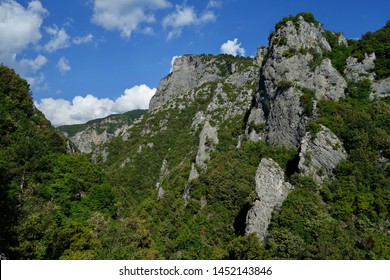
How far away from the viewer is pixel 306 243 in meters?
34.0

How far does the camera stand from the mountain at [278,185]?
33688 mm

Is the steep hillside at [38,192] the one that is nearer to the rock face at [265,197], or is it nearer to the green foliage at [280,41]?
the rock face at [265,197]

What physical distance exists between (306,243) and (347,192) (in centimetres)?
975

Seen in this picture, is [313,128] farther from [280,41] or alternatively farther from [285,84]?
[280,41]

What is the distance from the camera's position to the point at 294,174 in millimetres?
43469

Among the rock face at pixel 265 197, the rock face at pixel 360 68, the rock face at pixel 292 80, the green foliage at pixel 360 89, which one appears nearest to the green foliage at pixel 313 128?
the rock face at pixel 292 80

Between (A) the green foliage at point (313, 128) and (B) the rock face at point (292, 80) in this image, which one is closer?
(A) the green foliage at point (313, 128)

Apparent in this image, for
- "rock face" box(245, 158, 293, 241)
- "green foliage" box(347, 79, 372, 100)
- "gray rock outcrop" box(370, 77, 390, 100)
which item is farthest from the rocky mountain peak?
"rock face" box(245, 158, 293, 241)

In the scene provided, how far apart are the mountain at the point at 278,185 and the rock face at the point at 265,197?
5.1 inches

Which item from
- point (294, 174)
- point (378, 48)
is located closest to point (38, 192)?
point (294, 174)

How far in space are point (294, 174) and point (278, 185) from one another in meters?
3.57

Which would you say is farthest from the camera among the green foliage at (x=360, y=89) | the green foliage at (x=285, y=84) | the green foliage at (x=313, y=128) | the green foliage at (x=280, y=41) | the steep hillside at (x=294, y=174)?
the green foliage at (x=280, y=41)

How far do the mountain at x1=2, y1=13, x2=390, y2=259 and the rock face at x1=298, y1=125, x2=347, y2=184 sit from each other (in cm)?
13

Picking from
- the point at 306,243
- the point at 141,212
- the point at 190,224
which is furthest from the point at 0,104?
the point at 306,243
